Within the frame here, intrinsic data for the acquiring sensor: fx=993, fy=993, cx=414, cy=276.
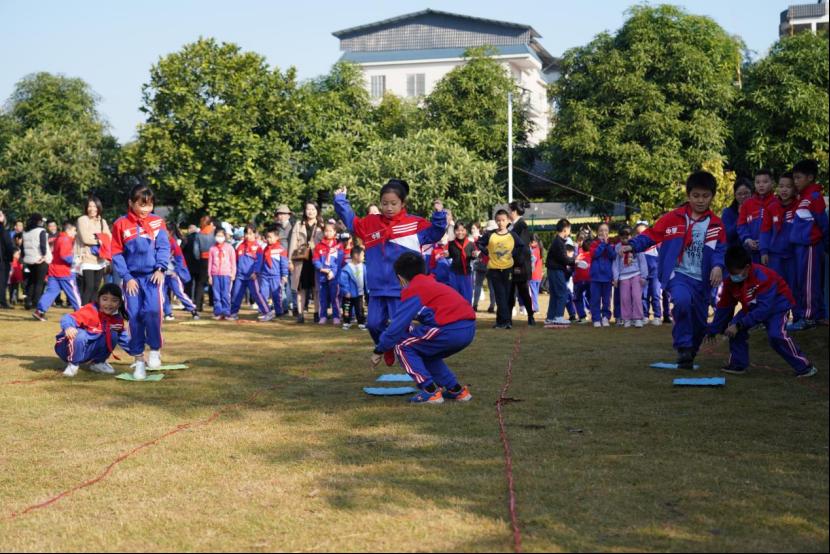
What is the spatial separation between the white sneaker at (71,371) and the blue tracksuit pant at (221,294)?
312 inches

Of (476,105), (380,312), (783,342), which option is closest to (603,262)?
(783,342)

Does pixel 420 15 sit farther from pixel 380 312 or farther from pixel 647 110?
pixel 380 312

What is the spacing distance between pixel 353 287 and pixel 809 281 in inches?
287

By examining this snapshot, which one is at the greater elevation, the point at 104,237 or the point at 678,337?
the point at 104,237

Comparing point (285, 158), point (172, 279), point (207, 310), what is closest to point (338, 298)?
point (172, 279)

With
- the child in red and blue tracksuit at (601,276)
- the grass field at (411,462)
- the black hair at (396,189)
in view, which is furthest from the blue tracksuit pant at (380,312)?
the child in red and blue tracksuit at (601,276)

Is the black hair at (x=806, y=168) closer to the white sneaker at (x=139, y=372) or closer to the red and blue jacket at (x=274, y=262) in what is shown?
the white sneaker at (x=139, y=372)

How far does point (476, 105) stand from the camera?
176 ft

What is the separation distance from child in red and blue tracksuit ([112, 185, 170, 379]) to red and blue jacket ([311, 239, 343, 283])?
22.7ft

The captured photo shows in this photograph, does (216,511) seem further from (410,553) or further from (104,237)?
(104,237)

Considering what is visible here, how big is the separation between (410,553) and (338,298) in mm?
13131

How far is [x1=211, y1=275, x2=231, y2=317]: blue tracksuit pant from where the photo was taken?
60.6 ft

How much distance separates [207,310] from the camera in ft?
69.6

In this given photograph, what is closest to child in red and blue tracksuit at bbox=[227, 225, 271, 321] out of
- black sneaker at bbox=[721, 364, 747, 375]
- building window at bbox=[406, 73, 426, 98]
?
black sneaker at bbox=[721, 364, 747, 375]
